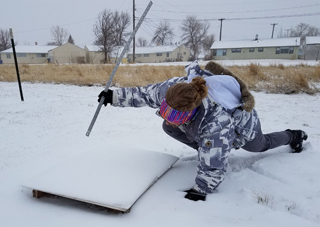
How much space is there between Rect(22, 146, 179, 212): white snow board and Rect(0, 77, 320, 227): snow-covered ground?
0.08m

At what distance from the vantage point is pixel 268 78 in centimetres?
723

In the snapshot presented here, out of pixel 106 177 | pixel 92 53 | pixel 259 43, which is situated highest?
pixel 259 43

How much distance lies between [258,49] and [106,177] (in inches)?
1439

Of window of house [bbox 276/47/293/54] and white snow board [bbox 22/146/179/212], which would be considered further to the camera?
window of house [bbox 276/47/293/54]

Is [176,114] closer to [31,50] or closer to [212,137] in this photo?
[212,137]

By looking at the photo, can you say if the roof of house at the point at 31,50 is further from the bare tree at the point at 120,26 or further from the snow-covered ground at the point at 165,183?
the snow-covered ground at the point at 165,183

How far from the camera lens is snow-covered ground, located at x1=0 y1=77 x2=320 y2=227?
143cm

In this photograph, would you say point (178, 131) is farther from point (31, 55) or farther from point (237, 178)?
point (31, 55)

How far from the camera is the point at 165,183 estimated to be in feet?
6.20

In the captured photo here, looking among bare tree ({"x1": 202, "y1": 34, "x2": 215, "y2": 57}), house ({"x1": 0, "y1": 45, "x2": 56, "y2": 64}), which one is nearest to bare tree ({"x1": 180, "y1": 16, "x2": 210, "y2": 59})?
bare tree ({"x1": 202, "y1": 34, "x2": 215, "y2": 57})

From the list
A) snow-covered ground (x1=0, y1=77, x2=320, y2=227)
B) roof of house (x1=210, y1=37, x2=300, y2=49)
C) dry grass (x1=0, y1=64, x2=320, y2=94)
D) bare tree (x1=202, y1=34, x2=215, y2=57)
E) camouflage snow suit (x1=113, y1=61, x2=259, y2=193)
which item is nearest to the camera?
snow-covered ground (x1=0, y1=77, x2=320, y2=227)

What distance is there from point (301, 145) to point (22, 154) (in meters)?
2.76

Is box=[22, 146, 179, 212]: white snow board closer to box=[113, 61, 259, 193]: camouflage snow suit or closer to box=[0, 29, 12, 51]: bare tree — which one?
box=[113, 61, 259, 193]: camouflage snow suit

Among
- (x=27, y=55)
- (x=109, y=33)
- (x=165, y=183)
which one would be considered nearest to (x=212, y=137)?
(x=165, y=183)
